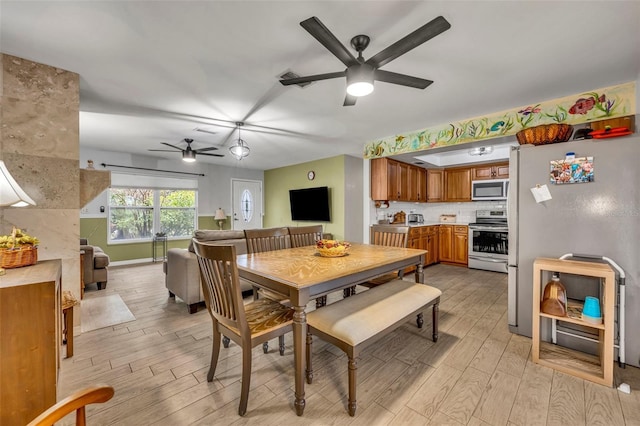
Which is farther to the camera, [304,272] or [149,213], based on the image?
[149,213]

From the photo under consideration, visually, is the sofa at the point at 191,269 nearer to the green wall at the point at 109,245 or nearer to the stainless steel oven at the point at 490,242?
the green wall at the point at 109,245

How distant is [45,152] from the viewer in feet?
7.72

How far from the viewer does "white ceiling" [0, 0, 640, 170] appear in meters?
1.65

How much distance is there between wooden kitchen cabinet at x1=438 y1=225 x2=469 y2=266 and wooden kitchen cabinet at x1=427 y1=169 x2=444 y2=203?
64 centimetres

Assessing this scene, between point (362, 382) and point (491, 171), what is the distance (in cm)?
Result: 507

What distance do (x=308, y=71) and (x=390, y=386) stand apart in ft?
8.35

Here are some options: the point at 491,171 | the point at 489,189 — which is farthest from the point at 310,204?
the point at 491,171

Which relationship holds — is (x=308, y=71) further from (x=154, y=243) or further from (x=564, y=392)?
(x=154, y=243)

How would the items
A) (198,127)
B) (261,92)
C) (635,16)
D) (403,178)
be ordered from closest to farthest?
1. (635,16)
2. (261,92)
3. (198,127)
4. (403,178)

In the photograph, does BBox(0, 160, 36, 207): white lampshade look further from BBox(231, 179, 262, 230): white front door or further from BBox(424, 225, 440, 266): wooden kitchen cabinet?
BBox(231, 179, 262, 230): white front door

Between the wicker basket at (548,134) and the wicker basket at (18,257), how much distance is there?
3778 millimetres

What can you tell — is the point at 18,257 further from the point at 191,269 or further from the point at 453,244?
the point at 453,244

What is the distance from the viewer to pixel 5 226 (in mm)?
2240

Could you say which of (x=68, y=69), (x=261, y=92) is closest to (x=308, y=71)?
(x=261, y=92)
